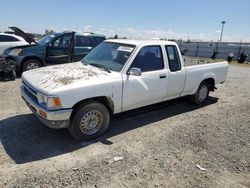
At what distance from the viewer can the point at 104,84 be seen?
376cm

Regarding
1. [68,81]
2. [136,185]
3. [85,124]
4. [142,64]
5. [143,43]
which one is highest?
[143,43]

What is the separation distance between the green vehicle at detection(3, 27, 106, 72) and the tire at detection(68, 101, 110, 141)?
517 cm

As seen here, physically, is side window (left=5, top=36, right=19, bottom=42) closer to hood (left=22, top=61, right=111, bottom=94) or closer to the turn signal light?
hood (left=22, top=61, right=111, bottom=94)

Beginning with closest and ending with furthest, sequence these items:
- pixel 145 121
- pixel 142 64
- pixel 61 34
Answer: pixel 142 64 < pixel 145 121 < pixel 61 34

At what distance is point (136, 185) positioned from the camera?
2.90m

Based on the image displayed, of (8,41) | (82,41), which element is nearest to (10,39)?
(8,41)

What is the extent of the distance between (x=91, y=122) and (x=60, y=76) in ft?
3.31

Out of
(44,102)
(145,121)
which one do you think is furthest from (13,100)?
(145,121)

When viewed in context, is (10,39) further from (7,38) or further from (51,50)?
(51,50)

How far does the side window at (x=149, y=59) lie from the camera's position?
4375mm

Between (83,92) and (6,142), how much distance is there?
166 cm

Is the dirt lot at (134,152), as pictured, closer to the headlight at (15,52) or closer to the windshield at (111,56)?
the windshield at (111,56)

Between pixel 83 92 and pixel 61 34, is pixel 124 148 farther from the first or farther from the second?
pixel 61 34

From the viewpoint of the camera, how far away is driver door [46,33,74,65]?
28.8ft
